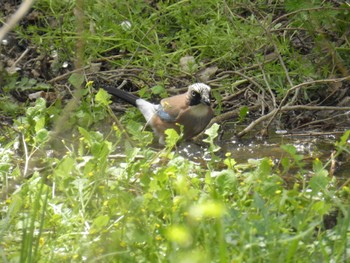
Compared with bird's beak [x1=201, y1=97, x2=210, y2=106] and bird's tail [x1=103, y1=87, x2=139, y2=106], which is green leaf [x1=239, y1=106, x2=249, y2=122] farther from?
bird's tail [x1=103, y1=87, x2=139, y2=106]

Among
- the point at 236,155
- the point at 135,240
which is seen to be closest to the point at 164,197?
the point at 135,240

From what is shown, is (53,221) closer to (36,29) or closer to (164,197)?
(164,197)

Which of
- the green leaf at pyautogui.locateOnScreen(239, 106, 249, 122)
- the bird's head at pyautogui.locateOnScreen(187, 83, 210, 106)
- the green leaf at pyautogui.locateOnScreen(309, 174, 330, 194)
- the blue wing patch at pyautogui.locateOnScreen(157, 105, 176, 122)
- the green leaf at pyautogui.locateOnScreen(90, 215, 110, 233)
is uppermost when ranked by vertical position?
the green leaf at pyautogui.locateOnScreen(90, 215, 110, 233)

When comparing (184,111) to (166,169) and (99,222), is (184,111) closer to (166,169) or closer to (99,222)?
(166,169)

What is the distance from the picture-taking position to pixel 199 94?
7.00 metres

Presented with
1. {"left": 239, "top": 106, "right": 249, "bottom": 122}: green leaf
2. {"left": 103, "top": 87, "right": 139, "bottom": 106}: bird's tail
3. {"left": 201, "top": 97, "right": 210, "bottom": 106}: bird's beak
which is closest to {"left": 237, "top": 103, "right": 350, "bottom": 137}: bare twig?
{"left": 239, "top": 106, "right": 249, "bottom": 122}: green leaf

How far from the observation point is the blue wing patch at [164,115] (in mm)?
7059

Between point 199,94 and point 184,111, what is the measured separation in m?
0.22

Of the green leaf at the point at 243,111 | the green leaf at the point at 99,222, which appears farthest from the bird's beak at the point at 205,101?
the green leaf at the point at 99,222

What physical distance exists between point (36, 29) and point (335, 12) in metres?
2.91

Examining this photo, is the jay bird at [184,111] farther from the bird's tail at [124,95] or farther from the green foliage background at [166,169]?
the green foliage background at [166,169]

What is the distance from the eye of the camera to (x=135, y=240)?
11.9 ft

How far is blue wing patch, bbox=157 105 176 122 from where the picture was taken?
706 cm

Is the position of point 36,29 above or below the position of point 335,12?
below
